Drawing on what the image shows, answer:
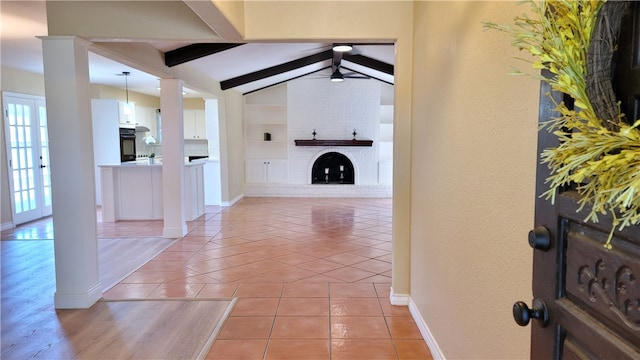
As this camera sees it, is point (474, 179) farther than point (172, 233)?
No

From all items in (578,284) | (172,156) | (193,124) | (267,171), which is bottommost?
(267,171)

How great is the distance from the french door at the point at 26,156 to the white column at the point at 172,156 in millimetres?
2048

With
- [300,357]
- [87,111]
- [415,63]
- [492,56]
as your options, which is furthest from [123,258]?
[492,56]

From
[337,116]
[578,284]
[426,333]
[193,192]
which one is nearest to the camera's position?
[578,284]

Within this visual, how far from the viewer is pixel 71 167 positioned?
2902mm

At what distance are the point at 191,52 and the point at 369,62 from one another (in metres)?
3.46

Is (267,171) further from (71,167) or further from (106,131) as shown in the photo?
(71,167)

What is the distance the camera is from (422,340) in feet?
8.25

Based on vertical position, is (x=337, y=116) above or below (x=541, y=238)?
above

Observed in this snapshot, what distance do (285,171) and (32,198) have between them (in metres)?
4.89

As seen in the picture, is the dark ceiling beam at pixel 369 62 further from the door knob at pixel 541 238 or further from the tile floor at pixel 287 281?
the door knob at pixel 541 238

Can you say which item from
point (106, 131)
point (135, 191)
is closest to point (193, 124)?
point (106, 131)

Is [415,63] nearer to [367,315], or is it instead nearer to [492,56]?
[492,56]

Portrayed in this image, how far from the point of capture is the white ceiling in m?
3.53
